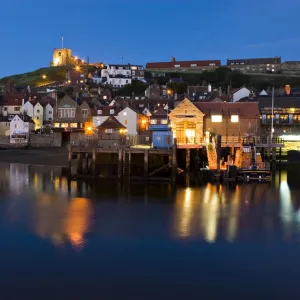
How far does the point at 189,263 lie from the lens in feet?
50.8

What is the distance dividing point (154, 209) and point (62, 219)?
549 centimetres

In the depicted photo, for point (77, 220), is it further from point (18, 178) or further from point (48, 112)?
point (48, 112)

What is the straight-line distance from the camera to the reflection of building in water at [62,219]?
60.7ft

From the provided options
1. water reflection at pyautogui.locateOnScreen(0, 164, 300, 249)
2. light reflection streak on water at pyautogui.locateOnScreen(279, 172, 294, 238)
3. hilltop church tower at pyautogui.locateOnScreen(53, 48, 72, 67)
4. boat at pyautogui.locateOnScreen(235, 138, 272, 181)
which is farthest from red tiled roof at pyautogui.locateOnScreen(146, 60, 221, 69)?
light reflection streak on water at pyautogui.locateOnScreen(279, 172, 294, 238)

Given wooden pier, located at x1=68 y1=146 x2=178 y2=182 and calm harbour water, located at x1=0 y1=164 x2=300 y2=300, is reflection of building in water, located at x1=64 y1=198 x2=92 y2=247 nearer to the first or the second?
calm harbour water, located at x1=0 y1=164 x2=300 y2=300

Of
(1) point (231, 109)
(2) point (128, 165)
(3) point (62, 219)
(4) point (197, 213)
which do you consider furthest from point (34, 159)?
(4) point (197, 213)

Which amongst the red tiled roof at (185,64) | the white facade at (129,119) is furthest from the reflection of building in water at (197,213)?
the red tiled roof at (185,64)

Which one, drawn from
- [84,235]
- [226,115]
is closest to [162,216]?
[84,235]

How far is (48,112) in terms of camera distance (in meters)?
83.6

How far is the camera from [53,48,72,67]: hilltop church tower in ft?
536

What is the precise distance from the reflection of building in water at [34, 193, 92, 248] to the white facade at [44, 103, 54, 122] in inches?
2231

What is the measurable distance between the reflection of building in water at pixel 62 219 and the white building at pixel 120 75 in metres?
98.2

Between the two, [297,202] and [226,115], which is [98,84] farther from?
[297,202]

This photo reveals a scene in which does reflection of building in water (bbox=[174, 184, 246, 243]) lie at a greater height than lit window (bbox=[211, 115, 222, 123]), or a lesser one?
lesser
